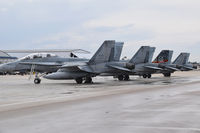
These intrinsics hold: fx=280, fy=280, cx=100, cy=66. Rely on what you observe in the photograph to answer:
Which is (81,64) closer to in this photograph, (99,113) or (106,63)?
(106,63)

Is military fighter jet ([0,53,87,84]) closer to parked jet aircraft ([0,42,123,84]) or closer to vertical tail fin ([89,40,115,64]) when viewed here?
parked jet aircraft ([0,42,123,84])

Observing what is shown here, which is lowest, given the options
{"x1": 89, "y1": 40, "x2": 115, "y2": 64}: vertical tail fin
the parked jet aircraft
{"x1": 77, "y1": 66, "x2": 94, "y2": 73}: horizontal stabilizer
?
{"x1": 77, "y1": 66, "x2": 94, "y2": 73}: horizontal stabilizer

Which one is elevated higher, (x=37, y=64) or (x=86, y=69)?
(x=37, y=64)

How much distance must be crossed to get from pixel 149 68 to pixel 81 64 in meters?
10.3

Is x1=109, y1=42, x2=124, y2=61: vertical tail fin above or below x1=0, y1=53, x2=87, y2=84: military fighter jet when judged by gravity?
above

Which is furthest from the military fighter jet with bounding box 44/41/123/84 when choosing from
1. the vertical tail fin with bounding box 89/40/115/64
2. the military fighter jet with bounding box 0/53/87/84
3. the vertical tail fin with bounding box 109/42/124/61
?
the vertical tail fin with bounding box 109/42/124/61

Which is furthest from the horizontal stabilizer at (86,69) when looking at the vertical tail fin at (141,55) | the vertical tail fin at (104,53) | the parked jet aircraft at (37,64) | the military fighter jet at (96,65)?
the vertical tail fin at (141,55)

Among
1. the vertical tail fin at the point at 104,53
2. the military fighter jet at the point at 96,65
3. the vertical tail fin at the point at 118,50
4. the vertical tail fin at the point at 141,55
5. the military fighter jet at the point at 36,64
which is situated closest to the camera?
the military fighter jet at the point at 96,65

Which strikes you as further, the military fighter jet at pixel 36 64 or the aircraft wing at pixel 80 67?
the military fighter jet at pixel 36 64

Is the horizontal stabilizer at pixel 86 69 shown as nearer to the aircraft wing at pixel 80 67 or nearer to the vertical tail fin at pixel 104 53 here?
the aircraft wing at pixel 80 67

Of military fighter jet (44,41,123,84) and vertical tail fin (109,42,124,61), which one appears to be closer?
military fighter jet (44,41,123,84)

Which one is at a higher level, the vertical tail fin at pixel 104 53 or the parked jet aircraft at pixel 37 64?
the vertical tail fin at pixel 104 53

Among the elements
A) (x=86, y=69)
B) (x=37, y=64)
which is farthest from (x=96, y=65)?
(x=37, y=64)

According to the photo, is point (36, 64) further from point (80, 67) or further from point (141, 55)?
point (141, 55)
